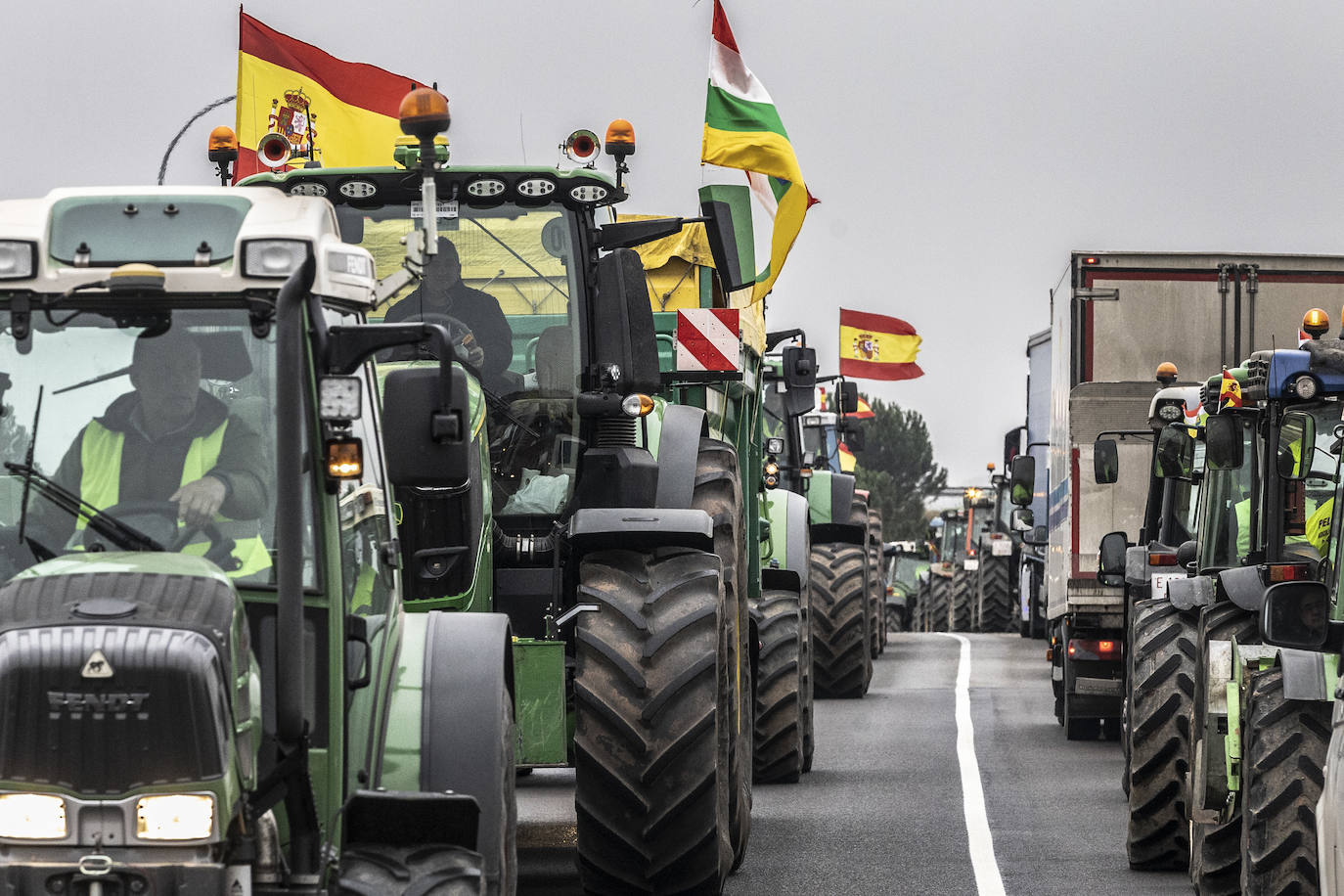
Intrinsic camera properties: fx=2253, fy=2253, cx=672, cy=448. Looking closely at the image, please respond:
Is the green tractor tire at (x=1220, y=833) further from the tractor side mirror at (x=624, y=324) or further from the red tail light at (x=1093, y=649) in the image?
the red tail light at (x=1093, y=649)

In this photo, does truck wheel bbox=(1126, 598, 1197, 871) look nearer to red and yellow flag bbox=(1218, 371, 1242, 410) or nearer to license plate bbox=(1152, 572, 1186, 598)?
license plate bbox=(1152, 572, 1186, 598)

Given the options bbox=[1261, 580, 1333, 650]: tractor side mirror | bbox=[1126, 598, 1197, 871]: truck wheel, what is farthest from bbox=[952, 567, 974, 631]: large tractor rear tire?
bbox=[1261, 580, 1333, 650]: tractor side mirror

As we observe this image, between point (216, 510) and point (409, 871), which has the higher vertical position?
point (216, 510)

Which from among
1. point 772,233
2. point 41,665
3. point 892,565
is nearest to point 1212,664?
point 41,665

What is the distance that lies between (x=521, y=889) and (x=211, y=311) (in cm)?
478

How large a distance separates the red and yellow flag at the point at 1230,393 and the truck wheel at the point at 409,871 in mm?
5101

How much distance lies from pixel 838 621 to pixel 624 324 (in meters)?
13.1

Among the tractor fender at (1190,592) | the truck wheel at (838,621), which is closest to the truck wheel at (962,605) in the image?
the truck wheel at (838,621)

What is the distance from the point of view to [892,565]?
4575cm

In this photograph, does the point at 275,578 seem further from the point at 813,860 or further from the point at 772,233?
the point at 772,233

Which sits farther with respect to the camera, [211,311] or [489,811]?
[489,811]

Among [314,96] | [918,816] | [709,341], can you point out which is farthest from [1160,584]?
[314,96]

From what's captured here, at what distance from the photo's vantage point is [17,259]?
5.75 meters

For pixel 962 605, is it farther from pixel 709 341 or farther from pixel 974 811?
pixel 709 341
